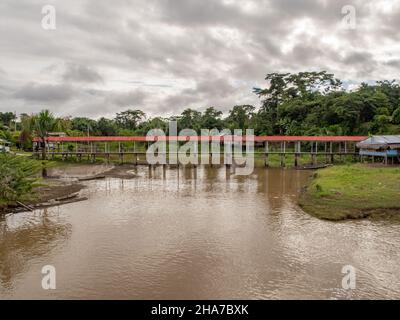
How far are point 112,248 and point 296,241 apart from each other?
6247 mm

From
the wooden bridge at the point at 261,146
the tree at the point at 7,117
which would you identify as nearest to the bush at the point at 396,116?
the wooden bridge at the point at 261,146

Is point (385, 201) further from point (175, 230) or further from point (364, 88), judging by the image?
point (364, 88)

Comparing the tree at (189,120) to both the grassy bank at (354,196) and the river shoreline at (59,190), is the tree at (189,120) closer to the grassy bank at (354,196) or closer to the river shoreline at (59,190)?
the river shoreline at (59,190)

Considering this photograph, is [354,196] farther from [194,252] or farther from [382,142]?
[382,142]

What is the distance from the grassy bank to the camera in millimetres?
15312

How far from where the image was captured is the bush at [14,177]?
50.8 ft

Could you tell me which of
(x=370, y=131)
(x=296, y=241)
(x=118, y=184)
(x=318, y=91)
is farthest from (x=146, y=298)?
(x=318, y=91)

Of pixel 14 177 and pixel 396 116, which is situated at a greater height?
pixel 396 116

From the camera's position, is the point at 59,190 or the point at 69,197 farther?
the point at 59,190

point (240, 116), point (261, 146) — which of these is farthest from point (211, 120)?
point (261, 146)

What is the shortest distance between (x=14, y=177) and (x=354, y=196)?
15.9 m

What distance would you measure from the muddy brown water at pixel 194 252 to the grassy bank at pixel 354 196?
779 mm

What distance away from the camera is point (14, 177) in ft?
51.8

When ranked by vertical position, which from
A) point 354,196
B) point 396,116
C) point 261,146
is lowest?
point 354,196
